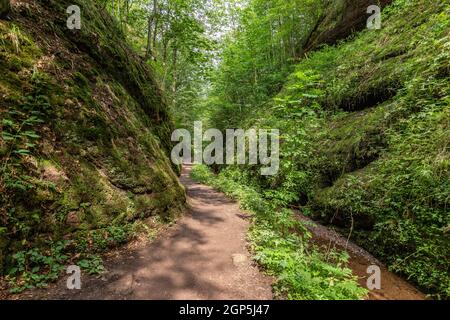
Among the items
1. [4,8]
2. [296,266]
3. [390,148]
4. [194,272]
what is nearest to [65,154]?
[4,8]

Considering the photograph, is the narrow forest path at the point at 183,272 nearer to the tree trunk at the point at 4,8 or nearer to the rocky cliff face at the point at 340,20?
the tree trunk at the point at 4,8

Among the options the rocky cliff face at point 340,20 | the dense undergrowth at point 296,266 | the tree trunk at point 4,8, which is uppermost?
the rocky cliff face at point 340,20

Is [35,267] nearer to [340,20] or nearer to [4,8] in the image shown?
[4,8]

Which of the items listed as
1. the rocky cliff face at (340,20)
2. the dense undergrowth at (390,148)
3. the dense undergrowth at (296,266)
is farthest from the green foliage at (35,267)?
the rocky cliff face at (340,20)

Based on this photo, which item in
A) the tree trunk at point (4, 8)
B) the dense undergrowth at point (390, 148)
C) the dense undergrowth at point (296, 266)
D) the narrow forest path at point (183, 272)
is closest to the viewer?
the narrow forest path at point (183, 272)

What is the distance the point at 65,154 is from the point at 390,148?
783 centimetres

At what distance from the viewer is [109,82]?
6875 millimetres

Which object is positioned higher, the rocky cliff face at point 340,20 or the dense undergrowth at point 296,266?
the rocky cliff face at point 340,20

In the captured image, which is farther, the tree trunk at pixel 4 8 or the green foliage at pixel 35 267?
the tree trunk at pixel 4 8

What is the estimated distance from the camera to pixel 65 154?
15.0 ft

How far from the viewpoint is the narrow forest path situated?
3508mm

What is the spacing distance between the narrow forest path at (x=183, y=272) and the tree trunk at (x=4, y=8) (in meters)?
5.16

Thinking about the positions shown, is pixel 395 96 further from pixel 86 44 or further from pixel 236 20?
pixel 236 20

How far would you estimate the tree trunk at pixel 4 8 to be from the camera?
450cm
